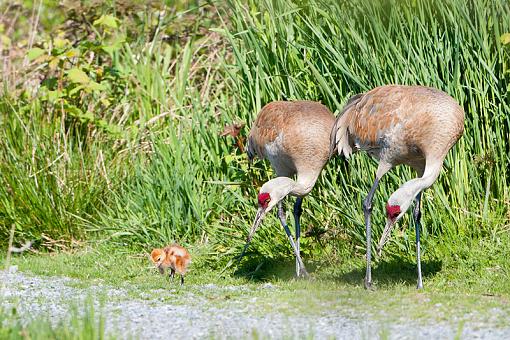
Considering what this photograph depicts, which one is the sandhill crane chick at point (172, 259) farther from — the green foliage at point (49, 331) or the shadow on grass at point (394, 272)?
the green foliage at point (49, 331)

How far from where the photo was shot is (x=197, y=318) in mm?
6160

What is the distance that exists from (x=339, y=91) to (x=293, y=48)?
737 mm

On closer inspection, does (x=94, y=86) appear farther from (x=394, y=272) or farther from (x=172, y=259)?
(x=394, y=272)

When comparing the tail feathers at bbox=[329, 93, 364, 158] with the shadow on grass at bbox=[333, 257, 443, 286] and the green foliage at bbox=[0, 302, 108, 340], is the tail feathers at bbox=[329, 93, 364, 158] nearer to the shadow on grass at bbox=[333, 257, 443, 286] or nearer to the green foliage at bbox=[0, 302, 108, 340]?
the shadow on grass at bbox=[333, 257, 443, 286]

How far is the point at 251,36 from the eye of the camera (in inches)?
358

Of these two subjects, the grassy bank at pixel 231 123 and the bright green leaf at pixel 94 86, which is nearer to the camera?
the grassy bank at pixel 231 123

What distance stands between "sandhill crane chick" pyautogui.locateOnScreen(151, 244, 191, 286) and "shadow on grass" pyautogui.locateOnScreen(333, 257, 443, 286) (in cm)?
130

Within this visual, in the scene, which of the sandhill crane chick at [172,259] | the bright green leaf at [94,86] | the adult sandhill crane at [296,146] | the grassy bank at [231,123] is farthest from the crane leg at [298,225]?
the bright green leaf at [94,86]

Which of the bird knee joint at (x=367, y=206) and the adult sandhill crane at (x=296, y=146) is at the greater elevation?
the adult sandhill crane at (x=296, y=146)

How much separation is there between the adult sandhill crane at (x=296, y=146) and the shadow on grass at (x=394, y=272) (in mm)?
437

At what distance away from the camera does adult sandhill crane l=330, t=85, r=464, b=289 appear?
7086 millimetres

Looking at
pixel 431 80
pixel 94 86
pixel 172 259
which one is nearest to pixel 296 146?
pixel 431 80

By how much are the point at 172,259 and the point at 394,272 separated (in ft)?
6.27

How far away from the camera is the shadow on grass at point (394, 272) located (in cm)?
760
